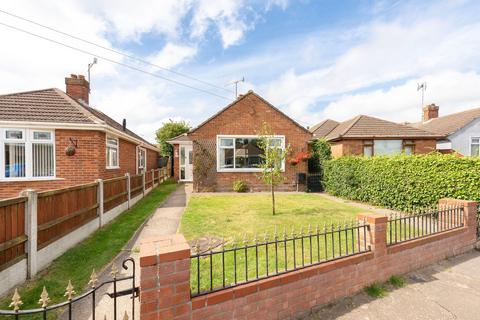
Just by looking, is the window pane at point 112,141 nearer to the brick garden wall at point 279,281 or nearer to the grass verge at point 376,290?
the brick garden wall at point 279,281

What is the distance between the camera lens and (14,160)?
26.5 feet

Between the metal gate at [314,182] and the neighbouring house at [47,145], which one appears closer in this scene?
the neighbouring house at [47,145]

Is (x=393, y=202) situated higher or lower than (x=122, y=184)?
Answer: lower

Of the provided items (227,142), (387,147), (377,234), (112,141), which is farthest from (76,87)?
(387,147)

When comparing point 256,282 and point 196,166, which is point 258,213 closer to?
point 256,282

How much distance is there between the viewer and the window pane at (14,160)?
8.02 meters

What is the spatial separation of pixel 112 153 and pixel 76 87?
5514 mm

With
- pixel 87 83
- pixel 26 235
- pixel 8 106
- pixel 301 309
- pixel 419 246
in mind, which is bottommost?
pixel 301 309

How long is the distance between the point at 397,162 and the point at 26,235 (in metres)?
10.5

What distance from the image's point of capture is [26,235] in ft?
13.2

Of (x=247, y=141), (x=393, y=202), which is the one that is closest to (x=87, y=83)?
(x=247, y=141)

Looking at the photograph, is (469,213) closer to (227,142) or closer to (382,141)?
(227,142)

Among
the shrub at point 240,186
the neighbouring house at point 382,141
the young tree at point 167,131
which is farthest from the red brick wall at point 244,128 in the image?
the young tree at point 167,131

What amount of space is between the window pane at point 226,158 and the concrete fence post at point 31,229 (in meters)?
10.2
